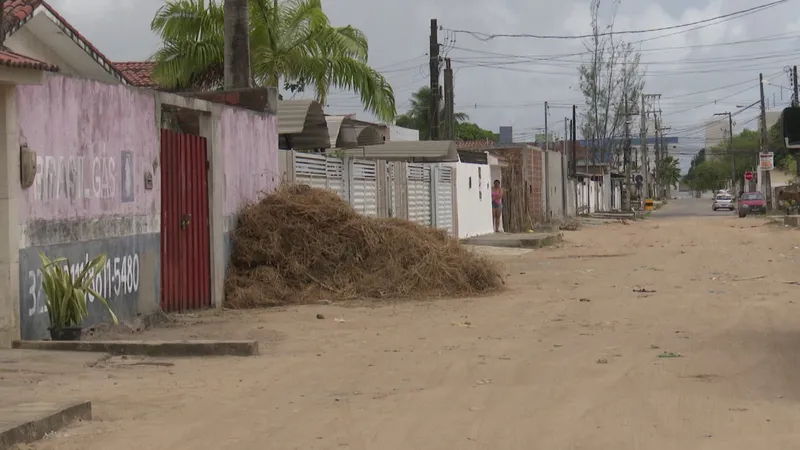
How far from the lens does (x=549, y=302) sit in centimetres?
1473

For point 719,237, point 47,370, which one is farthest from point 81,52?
point 719,237

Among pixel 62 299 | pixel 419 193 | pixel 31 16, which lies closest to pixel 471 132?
pixel 419 193

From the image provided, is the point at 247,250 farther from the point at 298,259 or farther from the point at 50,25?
the point at 50,25

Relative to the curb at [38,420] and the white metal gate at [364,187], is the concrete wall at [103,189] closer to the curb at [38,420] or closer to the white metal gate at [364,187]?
the curb at [38,420]

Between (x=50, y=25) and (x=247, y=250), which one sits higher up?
(x=50, y=25)

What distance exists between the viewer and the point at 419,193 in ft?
87.0

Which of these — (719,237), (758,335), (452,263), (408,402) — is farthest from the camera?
(719,237)

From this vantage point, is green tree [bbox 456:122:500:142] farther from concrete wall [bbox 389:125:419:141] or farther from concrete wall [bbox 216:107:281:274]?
concrete wall [bbox 216:107:281:274]

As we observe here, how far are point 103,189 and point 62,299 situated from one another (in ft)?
5.50

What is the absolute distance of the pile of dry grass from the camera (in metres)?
14.8

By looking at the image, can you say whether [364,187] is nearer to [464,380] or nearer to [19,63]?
[19,63]

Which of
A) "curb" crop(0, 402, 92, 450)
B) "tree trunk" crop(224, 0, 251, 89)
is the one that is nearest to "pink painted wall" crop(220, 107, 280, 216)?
"tree trunk" crop(224, 0, 251, 89)

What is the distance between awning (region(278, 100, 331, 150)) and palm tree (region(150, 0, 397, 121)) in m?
5.91

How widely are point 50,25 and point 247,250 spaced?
757 cm
